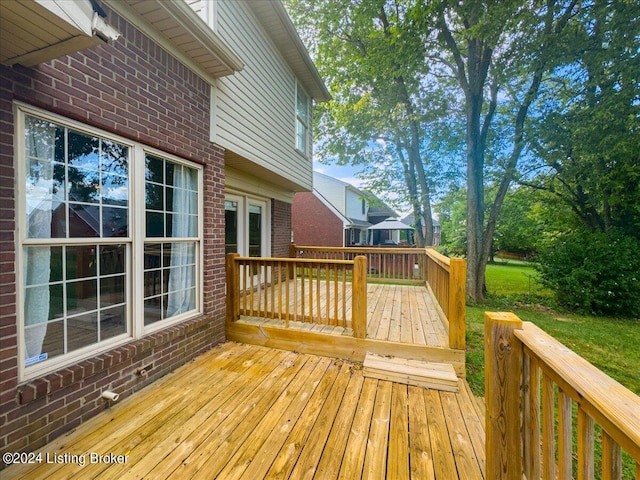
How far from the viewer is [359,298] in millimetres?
3500

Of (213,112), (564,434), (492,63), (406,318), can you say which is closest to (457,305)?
(406,318)

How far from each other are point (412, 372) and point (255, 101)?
477 centimetres

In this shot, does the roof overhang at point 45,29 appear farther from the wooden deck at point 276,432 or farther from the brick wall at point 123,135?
the wooden deck at point 276,432

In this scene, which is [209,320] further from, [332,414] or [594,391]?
[594,391]

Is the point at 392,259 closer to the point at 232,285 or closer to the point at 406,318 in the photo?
the point at 406,318

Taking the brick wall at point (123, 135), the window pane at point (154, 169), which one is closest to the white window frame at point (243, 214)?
the brick wall at point (123, 135)

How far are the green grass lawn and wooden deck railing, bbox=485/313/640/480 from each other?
1.93 metres

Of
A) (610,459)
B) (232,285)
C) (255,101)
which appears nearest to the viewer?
(610,459)

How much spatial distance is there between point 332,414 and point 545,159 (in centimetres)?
989

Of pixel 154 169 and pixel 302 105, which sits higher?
pixel 302 105

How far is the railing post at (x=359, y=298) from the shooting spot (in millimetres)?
3467

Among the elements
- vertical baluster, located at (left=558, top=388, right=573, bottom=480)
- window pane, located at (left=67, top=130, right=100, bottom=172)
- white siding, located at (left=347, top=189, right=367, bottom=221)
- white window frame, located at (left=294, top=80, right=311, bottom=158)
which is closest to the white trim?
window pane, located at (left=67, top=130, right=100, bottom=172)

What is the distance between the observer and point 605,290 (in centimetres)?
700

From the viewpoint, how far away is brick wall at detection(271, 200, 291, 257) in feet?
22.1
